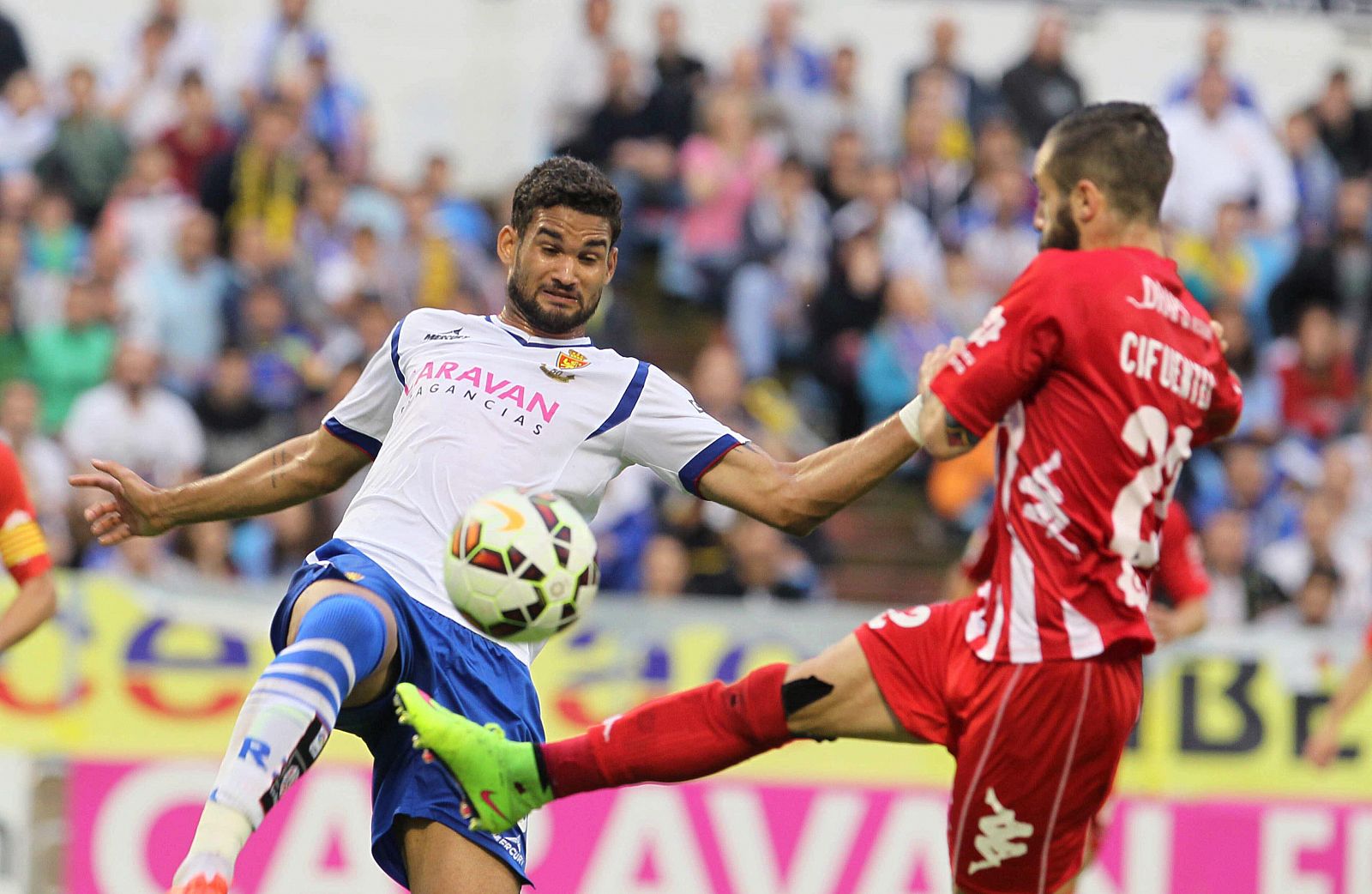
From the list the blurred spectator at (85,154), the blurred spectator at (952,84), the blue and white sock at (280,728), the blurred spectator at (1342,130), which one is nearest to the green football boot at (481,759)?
the blue and white sock at (280,728)

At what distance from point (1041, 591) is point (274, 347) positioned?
332 inches

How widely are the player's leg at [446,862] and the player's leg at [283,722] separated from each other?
546mm

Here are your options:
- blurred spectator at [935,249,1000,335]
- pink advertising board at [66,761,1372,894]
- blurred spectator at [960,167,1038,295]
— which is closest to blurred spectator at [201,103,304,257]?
blurred spectator at [935,249,1000,335]

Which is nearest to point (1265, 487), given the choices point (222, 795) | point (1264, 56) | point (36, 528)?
point (1264, 56)

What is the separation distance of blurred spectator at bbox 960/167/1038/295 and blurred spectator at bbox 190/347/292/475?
5209mm

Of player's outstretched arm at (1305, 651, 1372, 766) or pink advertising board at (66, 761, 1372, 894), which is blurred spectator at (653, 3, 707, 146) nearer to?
pink advertising board at (66, 761, 1372, 894)

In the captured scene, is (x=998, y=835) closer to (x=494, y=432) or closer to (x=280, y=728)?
(x=494, y=432)

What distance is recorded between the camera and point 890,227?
14.5m

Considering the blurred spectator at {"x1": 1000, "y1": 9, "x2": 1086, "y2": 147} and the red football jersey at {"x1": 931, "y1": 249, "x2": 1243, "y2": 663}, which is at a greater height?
the blurred spectator at {"x1": 1000, "y1": 9, "x2": 1086, "y2": 147}

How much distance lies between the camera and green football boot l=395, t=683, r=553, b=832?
539 cm

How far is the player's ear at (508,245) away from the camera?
19.9 feet

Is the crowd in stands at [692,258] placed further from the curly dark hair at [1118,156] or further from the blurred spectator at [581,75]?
the curly dark hair at [1118,156]

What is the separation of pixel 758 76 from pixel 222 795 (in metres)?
11.3

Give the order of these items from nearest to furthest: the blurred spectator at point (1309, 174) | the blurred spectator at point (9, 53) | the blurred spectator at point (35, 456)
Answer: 1. the blurred spectator at point (35, 456)
2. the blurred spectator at point (9, 53)
3. the blurred spectator at point (1309, 174)
